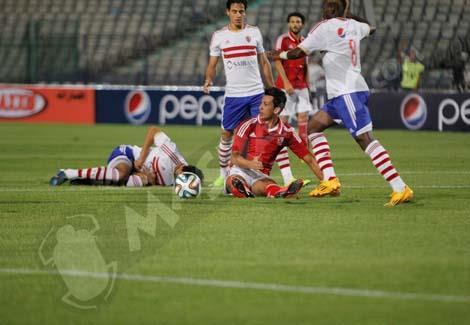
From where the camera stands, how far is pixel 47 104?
104 feet

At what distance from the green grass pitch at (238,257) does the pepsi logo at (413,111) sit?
12204 millimetres

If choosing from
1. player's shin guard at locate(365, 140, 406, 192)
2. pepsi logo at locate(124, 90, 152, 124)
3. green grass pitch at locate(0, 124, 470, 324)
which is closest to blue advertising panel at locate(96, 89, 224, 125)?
pepsi logo at locate(124, 90, 152, 124)

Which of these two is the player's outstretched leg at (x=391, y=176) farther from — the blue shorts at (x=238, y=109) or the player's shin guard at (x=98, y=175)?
the player's shin guard at (x=98, y=175)

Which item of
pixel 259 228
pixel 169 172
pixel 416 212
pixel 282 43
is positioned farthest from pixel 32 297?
pixel 282 43

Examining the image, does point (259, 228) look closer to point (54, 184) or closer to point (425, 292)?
point (425, 292)

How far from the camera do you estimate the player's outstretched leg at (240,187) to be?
12.2m

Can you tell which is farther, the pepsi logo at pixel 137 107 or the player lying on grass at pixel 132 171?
the pepsi logo at pixel 137 107

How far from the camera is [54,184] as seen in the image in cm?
1403

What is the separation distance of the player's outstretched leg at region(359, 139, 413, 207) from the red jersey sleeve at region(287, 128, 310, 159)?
40.6 inches

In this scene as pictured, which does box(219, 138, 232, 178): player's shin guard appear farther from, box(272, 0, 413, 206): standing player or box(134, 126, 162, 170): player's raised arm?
box(272, 0, 413, 206): standing player

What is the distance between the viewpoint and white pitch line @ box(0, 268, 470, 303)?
6879 millimetres

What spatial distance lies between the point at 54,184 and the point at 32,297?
706cm

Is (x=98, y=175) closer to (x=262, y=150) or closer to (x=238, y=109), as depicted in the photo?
(x=238, y=109)

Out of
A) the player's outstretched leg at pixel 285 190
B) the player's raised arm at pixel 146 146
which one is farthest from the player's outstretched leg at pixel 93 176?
the player's outstretched leg at pixel 285 190
